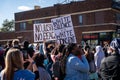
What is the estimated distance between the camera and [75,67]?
19.2 feet

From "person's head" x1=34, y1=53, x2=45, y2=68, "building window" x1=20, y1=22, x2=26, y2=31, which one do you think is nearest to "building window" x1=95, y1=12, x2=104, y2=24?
"building window" x1=20, y1=22, x2=26, y2=31

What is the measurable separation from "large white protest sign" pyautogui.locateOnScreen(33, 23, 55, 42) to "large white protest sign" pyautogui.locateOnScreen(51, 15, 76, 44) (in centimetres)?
87

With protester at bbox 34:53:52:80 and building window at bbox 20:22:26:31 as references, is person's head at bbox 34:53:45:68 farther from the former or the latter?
building window at bbox 20:22:26:31

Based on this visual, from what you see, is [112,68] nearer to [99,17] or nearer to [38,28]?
[38,28]

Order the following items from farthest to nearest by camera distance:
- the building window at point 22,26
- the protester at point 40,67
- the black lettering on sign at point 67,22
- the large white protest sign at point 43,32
→ the building window at point 22,26, the large white protest sign at point 43,32, the black lettering on sign at point 67,22, the protester at point 40,67

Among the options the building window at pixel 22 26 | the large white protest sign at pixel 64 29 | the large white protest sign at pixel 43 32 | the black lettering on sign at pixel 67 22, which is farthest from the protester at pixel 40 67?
the building window at pixel 22 26

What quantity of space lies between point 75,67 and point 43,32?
625cm

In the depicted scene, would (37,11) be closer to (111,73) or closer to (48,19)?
(48,19)

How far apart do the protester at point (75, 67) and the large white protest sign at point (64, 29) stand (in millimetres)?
4212

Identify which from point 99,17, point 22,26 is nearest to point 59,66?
point 99,17

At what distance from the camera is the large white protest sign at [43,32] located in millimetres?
11844

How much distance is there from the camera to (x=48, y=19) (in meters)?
47.9

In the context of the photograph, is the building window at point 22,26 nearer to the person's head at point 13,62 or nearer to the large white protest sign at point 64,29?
the large white protest sign at point 64,29

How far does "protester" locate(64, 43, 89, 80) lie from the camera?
5.85 metres
